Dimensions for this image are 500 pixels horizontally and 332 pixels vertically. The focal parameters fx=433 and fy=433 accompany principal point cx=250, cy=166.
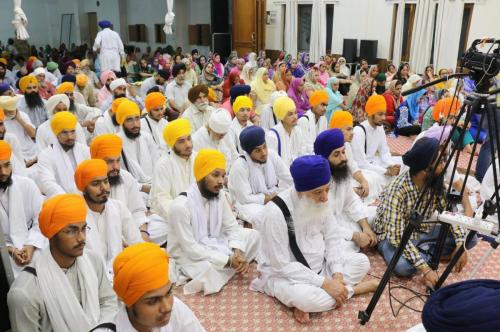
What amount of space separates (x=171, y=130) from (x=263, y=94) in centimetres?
414

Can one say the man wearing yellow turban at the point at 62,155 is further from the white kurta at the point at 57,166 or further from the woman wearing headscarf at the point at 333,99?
the woman wearing headscarf at the point at 333,99

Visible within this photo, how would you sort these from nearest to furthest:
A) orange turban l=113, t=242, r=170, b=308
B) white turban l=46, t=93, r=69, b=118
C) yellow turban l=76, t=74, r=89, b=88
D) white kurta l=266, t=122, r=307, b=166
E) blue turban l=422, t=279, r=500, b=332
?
blue turban l=422, t=279, r=500, b=332 < orange turban l=113, t=242, r=170, b=308 < white kurta l=266, t=122, r=307, b=166 < white turban l=46, t=93, r=69, b=118 < yellow turban l=76, t=74, r=89, b=88

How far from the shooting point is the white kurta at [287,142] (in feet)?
13.8

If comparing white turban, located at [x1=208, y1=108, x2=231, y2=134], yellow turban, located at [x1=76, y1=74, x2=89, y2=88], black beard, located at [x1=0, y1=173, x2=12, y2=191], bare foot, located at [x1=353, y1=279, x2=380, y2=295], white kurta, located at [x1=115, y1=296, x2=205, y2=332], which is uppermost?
yellow turban, located at [x1=76, y1=74, x2=89, y2=88]

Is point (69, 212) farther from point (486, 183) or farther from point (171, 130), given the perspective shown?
point (486, 183)

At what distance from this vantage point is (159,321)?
60.4 inches

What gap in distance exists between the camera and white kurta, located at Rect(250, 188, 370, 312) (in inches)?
94.0

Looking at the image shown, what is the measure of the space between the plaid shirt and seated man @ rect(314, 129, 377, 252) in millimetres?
256

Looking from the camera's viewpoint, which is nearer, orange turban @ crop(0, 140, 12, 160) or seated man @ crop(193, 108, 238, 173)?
orange turban @ crop(0, 140, 12, 160)

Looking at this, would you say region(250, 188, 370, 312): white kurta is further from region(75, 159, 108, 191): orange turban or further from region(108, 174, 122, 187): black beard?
region(108, 174, 122, 187): black beard

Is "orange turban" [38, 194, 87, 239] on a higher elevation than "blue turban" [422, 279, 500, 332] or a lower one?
lower

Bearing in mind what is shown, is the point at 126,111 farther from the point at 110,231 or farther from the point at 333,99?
the point at 333,99

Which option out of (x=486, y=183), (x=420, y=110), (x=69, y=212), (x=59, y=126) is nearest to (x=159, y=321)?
(x=69, y=212)

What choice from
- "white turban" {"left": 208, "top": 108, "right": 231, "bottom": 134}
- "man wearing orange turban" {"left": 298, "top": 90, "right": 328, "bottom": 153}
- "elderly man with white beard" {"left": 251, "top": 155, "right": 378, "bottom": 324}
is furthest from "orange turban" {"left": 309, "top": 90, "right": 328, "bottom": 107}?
"elderly man with white beard" {"left": 251, "top": 155, "right": 378, "bottom": 324}
